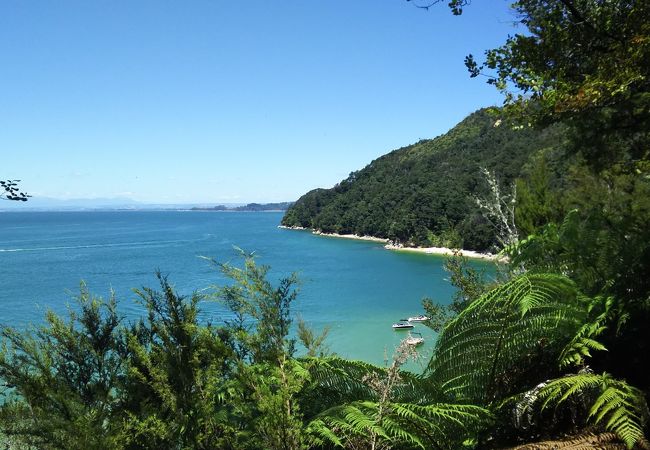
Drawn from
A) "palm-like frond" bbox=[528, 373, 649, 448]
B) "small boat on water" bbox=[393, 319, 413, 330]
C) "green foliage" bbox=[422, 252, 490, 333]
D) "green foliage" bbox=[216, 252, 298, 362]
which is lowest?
"small boat on water" bbox=[393, 319, 413, 330]

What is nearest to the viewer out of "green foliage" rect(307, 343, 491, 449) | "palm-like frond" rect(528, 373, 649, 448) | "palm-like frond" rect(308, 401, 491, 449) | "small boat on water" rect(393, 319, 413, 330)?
"palm-like frond" rect(528, 373, 649, 448)

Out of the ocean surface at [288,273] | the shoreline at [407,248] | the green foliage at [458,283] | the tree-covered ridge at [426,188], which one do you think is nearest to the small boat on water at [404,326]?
the ocean surface at [288,273]

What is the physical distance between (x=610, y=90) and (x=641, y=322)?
1216mm

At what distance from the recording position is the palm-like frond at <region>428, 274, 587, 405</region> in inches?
93.6

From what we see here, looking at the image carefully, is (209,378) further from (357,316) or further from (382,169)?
(382,169)

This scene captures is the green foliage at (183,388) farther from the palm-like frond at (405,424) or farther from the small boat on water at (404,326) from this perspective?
the small boat on water at (404,326)

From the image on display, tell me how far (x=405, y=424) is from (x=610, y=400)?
2.72 feet

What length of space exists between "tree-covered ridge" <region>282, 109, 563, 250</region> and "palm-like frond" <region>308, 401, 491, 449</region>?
1475 inches

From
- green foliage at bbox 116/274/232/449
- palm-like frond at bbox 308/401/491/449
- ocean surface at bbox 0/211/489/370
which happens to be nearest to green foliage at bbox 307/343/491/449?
palm-like frond at bbox 308/401/491/449

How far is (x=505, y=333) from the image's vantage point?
2.49 metres

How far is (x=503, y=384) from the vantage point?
2557 millimetres

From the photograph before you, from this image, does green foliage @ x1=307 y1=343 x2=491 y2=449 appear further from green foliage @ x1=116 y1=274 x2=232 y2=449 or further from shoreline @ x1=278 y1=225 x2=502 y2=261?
shoreline @ x1=278 y1=225 x2=502 y2=261

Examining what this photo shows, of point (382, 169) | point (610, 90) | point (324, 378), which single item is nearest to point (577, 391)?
point (324, 378)

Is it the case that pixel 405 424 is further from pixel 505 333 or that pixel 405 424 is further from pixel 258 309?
pixel 258 309
